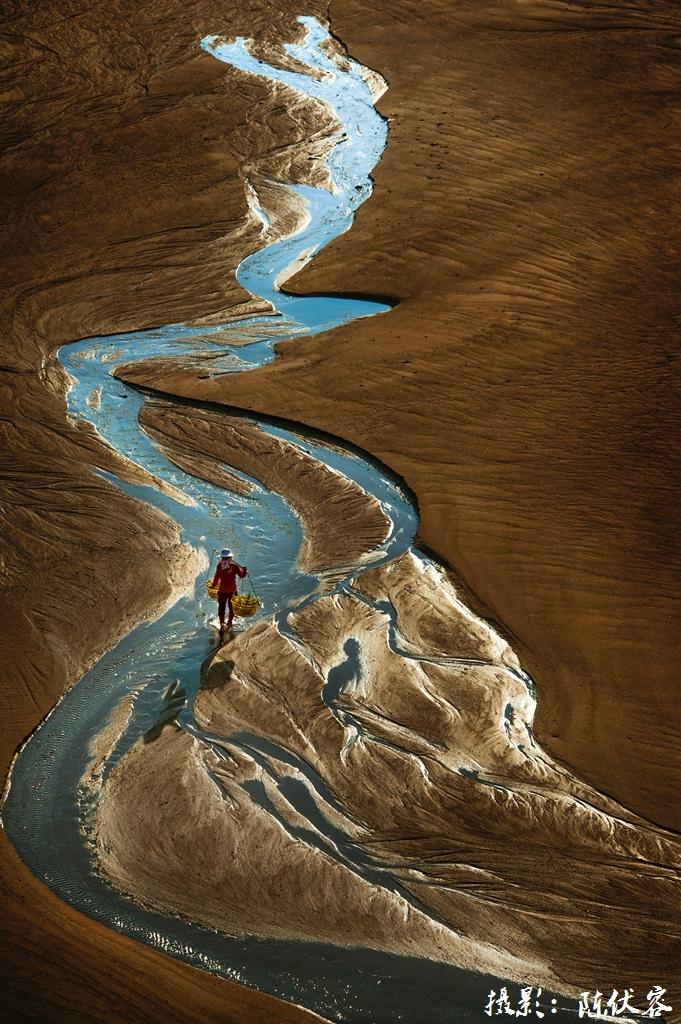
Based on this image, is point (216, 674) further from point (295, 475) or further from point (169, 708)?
point (295, 475)

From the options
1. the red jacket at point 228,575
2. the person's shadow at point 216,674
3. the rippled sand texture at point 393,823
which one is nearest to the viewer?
the rippled sand texture at point 393,823

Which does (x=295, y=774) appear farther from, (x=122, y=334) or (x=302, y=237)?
(x=302, y=237)

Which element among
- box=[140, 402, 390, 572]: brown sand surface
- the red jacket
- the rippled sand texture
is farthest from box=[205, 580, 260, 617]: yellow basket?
box=[140, 402, 390, 572]: brown sand surface

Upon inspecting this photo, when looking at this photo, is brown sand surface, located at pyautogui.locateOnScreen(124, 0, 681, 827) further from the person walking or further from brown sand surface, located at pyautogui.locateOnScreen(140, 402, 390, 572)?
the person walking

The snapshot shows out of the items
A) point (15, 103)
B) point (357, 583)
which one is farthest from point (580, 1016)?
point (15, 103)

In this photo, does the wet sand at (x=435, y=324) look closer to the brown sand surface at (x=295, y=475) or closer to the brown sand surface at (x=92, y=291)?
the brown sand surface at (x=92, y=291)

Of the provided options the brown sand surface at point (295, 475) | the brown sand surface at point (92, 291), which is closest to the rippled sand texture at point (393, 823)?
the brown sand surface at point (92, 291)
